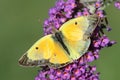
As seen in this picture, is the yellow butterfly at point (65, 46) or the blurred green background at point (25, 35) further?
the blurred green background at point (25, 35)

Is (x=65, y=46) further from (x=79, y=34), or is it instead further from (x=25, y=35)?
(x=25, y=35)

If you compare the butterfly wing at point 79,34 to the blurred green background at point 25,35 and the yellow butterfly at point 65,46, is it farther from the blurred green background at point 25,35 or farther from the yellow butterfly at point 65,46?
the blurred green background at point 25,35

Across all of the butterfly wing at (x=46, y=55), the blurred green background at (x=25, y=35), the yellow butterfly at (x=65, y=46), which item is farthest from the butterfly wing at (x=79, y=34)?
the blurred green background at (x=25, y=35)

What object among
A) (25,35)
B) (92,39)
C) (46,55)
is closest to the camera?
(46,55)

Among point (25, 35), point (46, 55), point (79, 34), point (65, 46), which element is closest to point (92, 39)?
point (79, 34)

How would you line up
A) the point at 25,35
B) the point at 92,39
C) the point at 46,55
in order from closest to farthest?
the point at 46,55
the point at 92,39
the point at 25,35

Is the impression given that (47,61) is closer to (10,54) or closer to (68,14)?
(68,14)
